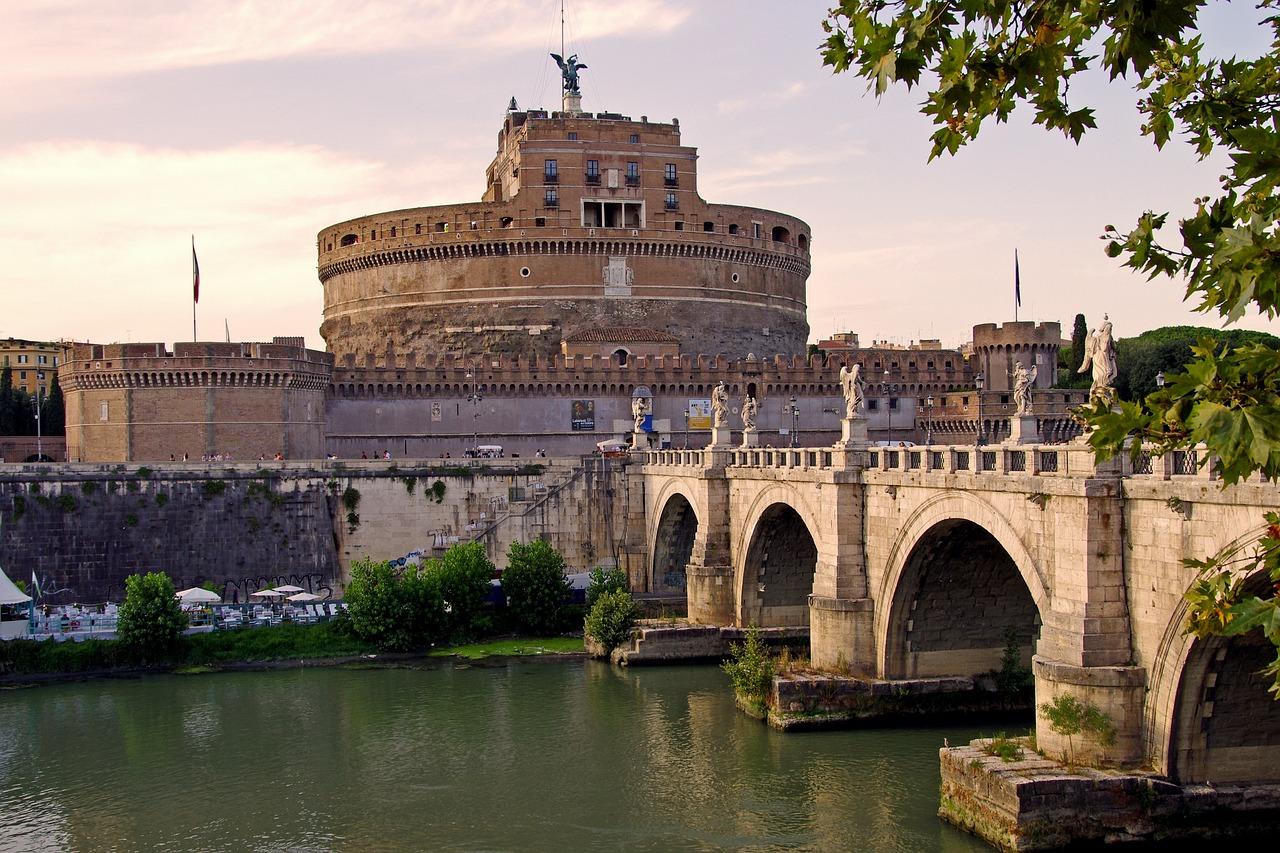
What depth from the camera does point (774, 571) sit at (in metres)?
29.6

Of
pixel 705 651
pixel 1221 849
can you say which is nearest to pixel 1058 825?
pixel 1221 849

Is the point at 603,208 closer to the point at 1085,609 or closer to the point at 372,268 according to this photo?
the point at 372,268

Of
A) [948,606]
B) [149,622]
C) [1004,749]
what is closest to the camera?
[1004,749]

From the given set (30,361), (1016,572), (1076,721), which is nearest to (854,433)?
(1016,572)

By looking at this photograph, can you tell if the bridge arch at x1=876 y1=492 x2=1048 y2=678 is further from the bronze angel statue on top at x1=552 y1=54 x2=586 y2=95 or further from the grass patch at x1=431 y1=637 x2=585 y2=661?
the bronze angel statue on top at x1=552 y1=54 x2=586 y2=95

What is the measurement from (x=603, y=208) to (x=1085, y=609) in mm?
43493

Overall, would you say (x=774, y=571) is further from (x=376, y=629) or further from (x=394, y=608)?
(x=376, y=629)

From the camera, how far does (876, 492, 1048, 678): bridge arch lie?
21.2 m

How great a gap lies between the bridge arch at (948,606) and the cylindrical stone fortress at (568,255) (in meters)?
35.2

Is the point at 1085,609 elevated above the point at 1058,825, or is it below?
above

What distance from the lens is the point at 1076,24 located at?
491cm

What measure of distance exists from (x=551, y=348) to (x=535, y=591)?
77.1ft

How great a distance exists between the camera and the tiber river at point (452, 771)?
17828mm

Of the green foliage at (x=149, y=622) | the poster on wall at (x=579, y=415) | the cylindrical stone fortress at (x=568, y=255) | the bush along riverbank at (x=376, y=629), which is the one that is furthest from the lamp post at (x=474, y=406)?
the green foliage at (x=149, y=622)
